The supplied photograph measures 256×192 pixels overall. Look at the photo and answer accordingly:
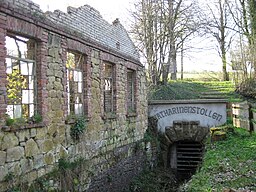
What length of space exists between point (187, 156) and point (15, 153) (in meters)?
11.0

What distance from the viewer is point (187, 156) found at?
16281 millimetres

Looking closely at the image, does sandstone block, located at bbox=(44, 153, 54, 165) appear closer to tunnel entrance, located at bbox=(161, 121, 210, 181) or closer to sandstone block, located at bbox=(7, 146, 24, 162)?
sandstone block, located at bbox=(7, 146, 24, 162)

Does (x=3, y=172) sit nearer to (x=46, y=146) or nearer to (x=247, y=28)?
(x=46, y=146)

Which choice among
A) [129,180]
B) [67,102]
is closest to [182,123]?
[129,180]

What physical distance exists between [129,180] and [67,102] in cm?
535

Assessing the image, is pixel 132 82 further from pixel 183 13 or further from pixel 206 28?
pixel 206 28

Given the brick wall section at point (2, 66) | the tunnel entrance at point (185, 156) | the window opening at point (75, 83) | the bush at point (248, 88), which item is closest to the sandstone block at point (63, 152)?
the window opening at point (75, 83)

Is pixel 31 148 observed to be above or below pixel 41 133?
below

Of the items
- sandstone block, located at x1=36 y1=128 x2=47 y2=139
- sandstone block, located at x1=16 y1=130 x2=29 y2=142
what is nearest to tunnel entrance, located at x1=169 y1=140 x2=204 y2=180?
sandstone block, located at x1=36 y1=128 x2=47 y2=139

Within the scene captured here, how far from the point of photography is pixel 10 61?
6.68 m

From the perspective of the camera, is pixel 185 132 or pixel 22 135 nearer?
pixel 22 135

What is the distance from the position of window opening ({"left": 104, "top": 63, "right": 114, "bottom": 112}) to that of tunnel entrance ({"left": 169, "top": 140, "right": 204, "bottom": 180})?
5.62 m

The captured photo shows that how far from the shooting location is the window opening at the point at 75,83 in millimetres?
8977

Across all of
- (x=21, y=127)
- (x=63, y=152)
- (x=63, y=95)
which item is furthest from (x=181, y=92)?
(x=21, y=127)
